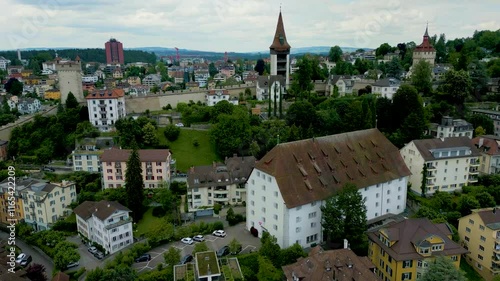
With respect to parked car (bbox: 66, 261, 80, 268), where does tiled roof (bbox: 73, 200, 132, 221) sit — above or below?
above

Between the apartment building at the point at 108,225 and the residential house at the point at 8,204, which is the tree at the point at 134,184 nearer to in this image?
the apartment building at the point at 108,225

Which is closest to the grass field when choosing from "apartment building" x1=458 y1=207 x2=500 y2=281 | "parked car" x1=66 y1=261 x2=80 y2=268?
"parked car" x1=66 y1=261 x2=80 y2=268

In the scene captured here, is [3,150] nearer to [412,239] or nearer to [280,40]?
[280,40]

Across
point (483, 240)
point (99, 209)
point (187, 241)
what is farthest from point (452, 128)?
point (99, 209)

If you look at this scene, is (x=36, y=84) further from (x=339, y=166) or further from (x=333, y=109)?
(x=339, y=166)

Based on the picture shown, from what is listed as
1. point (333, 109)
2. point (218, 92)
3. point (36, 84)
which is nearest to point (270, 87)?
point (218, 92)

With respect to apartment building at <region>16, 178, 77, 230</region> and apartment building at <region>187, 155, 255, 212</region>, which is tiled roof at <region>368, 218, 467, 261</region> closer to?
apartment building at <region>187, 155, 255, 212</region>
